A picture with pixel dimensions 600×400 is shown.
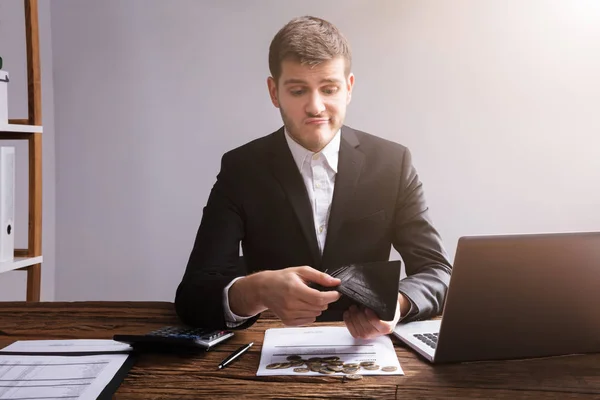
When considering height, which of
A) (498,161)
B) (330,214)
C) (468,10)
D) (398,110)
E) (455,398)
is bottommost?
(455,398)

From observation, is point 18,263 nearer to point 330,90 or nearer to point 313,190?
point 313,190

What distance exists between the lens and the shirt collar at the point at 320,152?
1796 mm

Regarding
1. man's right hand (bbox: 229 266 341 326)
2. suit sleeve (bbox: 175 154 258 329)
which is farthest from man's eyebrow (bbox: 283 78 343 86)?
man's right hand (bbox: 229 266 341 326)

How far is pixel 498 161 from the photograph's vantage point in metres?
2.91

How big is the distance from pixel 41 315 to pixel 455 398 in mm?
934

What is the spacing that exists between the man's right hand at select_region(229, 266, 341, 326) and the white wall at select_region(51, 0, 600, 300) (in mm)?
1784

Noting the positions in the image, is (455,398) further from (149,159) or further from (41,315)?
(149,159)

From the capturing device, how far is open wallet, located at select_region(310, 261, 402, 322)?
104 centimetres

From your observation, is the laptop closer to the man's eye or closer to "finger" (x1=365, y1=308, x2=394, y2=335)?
"finger" (x1=365, y1=308, x2=394, y2=335)

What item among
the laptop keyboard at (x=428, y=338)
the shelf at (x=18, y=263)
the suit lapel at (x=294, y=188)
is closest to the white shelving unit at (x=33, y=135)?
the shelf at (x=18, y=263)

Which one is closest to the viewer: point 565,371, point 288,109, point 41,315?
point 565,371

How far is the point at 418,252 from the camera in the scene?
67.2 inches

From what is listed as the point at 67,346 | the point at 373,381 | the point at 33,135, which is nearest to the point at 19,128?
the point at 33,135

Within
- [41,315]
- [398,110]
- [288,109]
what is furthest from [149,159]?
[41,315]
